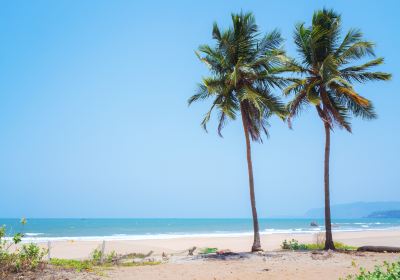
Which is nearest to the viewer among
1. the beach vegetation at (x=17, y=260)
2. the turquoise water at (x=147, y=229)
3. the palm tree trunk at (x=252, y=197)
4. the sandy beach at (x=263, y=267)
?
the beach vegetation at (x=17, y=260)

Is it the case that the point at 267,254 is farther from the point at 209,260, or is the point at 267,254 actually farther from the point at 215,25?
the point at 215,25

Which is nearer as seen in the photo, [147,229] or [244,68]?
[244,68]

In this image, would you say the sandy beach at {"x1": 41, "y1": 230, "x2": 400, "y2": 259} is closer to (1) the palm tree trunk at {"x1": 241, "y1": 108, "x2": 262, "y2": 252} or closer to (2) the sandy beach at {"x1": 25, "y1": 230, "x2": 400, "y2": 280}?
(1) the palm tree trunk at {"x1": 241, "y1": 108, "x2": 262, "y2": 252}

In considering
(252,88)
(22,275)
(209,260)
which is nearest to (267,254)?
(209,260)

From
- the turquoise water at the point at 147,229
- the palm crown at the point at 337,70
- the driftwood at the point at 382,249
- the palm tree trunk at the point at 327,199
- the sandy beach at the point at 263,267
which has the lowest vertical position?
the turquoise water at the point at 147,229

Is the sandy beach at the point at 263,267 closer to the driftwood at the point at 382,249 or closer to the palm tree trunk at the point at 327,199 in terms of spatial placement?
the driftwood at the point at 382,249

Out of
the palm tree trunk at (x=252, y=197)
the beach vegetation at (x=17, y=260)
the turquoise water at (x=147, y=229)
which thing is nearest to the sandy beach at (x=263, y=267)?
the beach vegetation at (x=17, y=260)

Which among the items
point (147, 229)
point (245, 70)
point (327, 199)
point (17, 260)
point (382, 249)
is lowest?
point (147, 229)

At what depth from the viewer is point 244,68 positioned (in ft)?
55.8

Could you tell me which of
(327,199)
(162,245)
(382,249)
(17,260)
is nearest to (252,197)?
(327,199)

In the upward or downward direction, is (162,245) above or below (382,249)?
below

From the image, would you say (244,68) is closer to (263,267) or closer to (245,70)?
(245,70)

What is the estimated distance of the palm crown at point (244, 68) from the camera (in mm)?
16953

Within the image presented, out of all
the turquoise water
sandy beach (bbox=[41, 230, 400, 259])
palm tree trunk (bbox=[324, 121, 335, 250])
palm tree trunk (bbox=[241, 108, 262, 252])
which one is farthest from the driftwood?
the turquoise water
